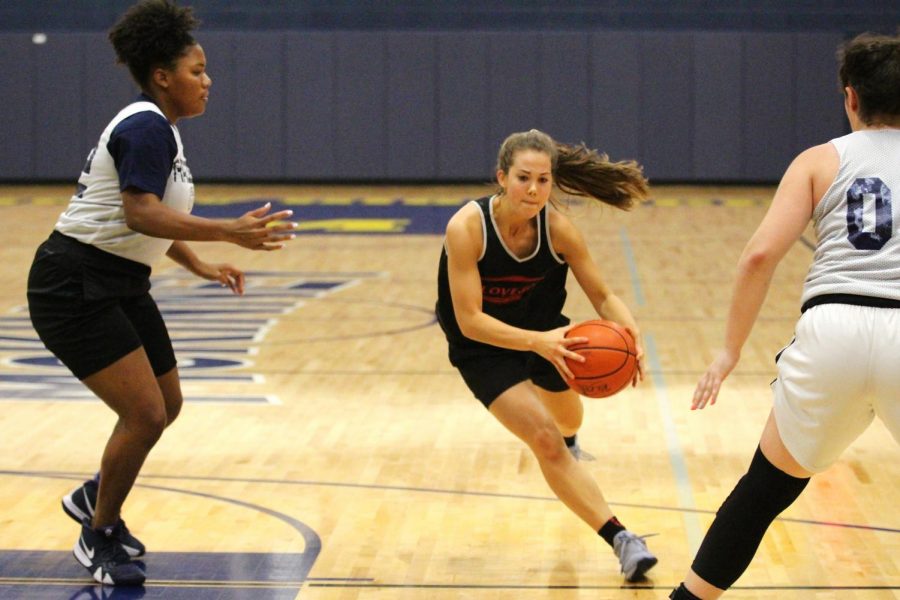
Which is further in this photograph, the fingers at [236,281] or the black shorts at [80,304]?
the fingers at [236,281]

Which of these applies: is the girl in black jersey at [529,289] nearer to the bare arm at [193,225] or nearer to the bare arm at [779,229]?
the bare arm at [193,225]

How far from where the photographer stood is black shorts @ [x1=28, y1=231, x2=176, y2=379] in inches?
163

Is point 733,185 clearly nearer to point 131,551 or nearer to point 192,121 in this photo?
point 192,121

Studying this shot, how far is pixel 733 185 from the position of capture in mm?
19656

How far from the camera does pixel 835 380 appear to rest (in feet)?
10.0

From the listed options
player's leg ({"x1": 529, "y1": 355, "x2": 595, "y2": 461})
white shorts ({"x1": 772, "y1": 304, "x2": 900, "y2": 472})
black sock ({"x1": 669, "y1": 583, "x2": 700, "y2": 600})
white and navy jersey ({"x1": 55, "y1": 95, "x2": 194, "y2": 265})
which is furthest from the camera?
player's leg ({"x1": 529, "y1": 355, "x2": 595, "y2": 461})

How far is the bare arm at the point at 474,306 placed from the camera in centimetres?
408

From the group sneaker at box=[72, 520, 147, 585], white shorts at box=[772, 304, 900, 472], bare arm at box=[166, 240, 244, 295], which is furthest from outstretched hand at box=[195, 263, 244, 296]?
white shorts at box=[772, 304, 900, 472]

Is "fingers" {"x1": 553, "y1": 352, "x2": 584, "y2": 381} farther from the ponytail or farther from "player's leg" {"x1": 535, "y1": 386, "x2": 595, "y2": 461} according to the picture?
"player's leg" {"x1": 535, "y1": 386, "x2": 595, "y2": 461}

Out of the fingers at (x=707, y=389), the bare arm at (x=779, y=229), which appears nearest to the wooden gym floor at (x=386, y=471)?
the fingers at (x=707, y=389)

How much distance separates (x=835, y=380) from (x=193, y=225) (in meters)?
1.88

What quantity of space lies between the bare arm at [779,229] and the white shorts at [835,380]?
0.14 metres

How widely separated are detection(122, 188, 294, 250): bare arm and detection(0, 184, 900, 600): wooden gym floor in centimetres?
112

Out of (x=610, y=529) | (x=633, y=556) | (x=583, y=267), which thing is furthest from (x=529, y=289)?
(x=633, y=556)
